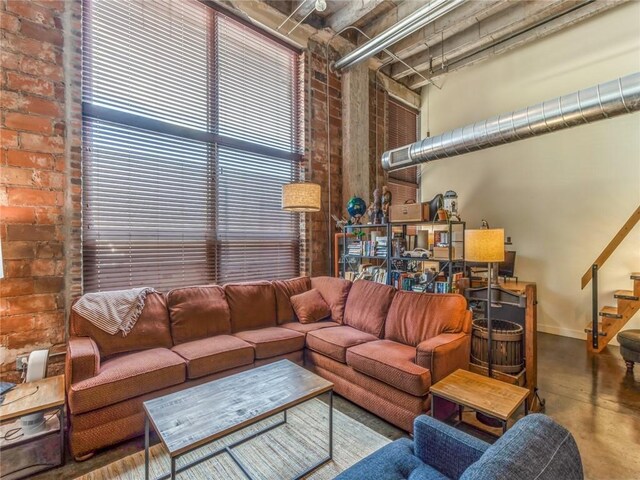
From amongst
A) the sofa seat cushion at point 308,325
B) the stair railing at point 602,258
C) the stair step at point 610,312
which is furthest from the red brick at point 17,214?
the stair step at point 610,312

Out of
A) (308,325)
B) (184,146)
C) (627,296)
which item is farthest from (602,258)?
(184,146)

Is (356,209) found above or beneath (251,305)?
above

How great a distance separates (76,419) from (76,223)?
62.0 inches

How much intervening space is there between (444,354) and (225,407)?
1518mm

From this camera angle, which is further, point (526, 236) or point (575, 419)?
point (526, 236)

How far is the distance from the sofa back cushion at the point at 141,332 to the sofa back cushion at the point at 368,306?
1749 millimetres

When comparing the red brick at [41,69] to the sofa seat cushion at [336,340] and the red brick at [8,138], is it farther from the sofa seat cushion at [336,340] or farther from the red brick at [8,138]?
the sofa seat cushion at [336,340]

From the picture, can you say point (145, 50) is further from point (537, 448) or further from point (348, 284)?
point (537, 448)

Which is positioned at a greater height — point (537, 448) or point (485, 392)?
point (537, 448)

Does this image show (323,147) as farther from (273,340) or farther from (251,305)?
(273,340)

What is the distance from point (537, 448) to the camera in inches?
33.0

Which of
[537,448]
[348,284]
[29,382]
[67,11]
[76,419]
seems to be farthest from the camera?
[348,284]

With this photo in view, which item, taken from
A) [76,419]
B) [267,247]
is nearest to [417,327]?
[267,247]

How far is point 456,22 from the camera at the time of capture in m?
4.09
